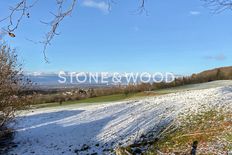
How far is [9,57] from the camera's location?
18672mm

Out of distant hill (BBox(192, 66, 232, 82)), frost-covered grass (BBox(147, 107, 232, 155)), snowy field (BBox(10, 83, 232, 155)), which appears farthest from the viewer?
distant hill (BBox(192, 66, 232, 82))

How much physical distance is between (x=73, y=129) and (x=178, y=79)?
2598 cm

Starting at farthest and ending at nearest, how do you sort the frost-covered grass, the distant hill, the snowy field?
the distant hill
the snowy field
the frost-covered grass

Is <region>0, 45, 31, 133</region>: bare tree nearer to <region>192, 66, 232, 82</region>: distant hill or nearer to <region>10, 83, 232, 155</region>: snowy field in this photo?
<region>10, 83, 232, 155</region>: snowy field

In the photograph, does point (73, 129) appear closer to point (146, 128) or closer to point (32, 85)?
point (32, 85)

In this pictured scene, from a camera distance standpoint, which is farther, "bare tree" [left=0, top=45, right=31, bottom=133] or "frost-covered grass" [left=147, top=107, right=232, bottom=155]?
"bare tree" [left=0, top=45, right=31, bottom=133]

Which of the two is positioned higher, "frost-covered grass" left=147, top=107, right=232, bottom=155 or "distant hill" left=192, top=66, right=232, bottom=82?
"distant hill" left=192, top=66, right=232, bottom=82

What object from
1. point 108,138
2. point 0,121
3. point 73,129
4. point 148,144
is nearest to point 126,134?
point 108,138

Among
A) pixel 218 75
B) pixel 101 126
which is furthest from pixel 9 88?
pixel 218 75

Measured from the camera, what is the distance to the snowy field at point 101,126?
58.6 feet

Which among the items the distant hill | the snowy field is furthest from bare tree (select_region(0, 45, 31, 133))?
the distant hill

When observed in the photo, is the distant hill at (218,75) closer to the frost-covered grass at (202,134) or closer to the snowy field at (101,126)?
the snowy field at (101,126)

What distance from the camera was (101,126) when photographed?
21.2 m

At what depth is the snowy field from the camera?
703 inches
